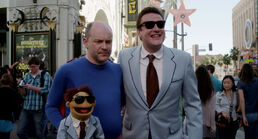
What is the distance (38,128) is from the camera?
5652 mm

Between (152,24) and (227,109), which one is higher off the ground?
(152,24)

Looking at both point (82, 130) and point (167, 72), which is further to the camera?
point (167, 72)

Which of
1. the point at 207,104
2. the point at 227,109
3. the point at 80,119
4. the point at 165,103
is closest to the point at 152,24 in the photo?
the point at 165,103

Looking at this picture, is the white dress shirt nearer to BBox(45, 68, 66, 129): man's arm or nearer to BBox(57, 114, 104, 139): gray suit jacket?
BBox(57, 114, 104, 139): gray suit jacket

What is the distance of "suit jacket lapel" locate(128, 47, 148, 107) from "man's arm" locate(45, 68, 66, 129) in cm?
65

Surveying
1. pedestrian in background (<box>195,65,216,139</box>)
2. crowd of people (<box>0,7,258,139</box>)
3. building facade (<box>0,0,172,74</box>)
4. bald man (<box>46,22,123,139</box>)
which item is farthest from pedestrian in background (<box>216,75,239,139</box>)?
building facade (<box>0,0,172,74</box>)

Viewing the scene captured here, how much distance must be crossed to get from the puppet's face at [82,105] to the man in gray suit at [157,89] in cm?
48

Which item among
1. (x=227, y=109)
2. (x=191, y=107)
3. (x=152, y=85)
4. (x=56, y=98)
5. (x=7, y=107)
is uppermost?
(x=152, y=85)

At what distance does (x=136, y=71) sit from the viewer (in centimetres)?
251

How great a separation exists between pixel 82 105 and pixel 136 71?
2.16ft

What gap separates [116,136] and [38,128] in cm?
379

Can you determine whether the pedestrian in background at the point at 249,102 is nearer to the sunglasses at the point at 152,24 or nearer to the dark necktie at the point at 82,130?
the sunglasses at the point at 152,24

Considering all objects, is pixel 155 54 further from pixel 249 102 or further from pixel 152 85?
pixel 249 102

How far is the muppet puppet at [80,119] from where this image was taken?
2.11m
